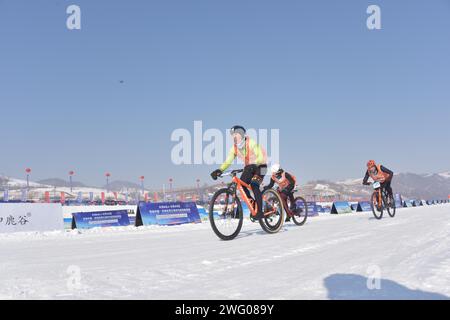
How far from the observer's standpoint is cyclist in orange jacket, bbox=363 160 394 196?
1390 centimetres

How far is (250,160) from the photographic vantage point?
7.39 m

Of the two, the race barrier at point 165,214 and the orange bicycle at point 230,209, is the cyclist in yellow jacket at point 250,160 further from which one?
the race barrier at point 165,214

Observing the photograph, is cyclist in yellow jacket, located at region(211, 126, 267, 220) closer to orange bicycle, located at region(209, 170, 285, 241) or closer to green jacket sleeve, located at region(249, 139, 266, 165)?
green jacket sleeve, located at region(249, 139, 266, 165)

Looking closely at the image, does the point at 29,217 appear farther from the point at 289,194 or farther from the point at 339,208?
the point at 339,208

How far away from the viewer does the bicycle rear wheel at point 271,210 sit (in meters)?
7.79

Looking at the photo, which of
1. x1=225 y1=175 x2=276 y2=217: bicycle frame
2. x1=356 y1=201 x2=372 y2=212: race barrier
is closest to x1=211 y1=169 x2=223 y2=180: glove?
x1=225 y1=175 x2=276 y2=217: bicycle frame

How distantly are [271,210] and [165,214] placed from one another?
25.9 feet

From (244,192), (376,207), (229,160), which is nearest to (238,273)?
(244,192)

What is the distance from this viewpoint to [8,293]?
2.74 meters

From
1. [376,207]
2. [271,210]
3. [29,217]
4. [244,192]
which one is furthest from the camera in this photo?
[376,207]

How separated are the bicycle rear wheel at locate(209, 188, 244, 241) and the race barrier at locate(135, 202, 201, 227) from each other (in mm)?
7678

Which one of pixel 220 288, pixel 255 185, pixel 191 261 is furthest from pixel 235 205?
pixel 220 288

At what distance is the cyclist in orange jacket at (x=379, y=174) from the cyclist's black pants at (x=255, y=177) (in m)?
7.74

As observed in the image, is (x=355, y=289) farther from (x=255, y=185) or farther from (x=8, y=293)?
(x=255, y=185)
